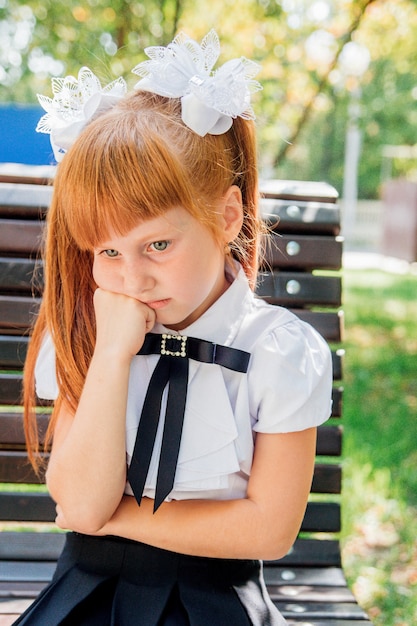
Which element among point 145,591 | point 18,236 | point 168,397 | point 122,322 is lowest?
point 145,591

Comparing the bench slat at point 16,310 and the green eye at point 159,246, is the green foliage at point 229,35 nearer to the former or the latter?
the bench slat at point 16,310

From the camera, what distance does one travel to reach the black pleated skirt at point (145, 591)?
1.63 metres

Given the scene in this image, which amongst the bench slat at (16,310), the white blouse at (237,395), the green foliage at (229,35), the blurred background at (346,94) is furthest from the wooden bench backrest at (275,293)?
the green foliage at (229,35)

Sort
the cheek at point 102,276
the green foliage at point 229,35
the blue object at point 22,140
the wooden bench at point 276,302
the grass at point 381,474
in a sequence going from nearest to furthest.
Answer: the cheek at point 102,276 → the wooden bench at point 276,302 → the grass at point 381,474 → the blue object at point 22,140 → the green foliage at point 229,35

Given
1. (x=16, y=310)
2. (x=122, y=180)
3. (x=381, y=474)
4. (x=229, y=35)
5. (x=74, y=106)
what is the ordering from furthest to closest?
(x=229, y=35)
(x=381, y=474)
(x=16, y=310)
(x=74, y=106)
(x=122, y=180)

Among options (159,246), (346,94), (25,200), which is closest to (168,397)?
(159,246)

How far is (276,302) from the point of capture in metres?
2.42

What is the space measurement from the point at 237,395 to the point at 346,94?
666cm

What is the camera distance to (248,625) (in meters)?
1.63

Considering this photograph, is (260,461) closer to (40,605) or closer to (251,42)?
(40,605)

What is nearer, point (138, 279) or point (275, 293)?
point (138, 279)

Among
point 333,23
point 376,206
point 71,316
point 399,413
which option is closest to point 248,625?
point 71,316

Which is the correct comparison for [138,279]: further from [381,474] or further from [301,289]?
[381,474]

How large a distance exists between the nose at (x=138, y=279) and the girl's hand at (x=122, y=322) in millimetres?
46
